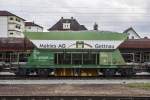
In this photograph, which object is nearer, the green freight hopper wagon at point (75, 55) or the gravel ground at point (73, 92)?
the gravel ground at point (73, 92)

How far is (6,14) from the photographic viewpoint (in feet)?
370

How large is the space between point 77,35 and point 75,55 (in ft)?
5.30

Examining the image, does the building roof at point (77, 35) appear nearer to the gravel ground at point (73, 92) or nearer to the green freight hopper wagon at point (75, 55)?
the green freight hopper wagon at point (75, 55)

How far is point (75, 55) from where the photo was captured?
3016 cm

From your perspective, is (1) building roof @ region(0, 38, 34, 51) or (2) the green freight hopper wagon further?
(1) building roof @ region(0, 38, 34, 51)

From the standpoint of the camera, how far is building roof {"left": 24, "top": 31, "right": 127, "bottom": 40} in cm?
3043

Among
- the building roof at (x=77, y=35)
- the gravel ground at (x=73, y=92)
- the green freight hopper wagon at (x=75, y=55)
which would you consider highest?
the building roof at (x=77, y=35)

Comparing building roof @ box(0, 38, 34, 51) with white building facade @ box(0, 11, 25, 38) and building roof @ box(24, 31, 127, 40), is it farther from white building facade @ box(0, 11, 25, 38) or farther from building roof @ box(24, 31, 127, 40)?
white building facade @ box(0, 11, 25, 38)

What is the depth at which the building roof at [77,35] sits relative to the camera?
30430 millimetres

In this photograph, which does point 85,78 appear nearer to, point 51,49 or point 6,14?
point 51,49

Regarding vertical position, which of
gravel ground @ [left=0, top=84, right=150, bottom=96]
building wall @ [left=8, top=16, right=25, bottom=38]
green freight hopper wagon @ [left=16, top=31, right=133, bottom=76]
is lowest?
gravel ground @ [left=0, top=84, right=150, bottom=96]

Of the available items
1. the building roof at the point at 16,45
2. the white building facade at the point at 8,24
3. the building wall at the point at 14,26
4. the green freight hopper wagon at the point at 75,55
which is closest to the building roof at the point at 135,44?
the green freight hopper wagon at the point at 75,55

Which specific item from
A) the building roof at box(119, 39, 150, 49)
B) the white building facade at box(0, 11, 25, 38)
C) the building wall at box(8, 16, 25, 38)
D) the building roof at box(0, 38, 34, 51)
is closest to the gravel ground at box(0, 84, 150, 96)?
the building roof at box(0, 38, 34, 51)

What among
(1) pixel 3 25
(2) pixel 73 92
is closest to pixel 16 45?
(2) pixel 73 92
